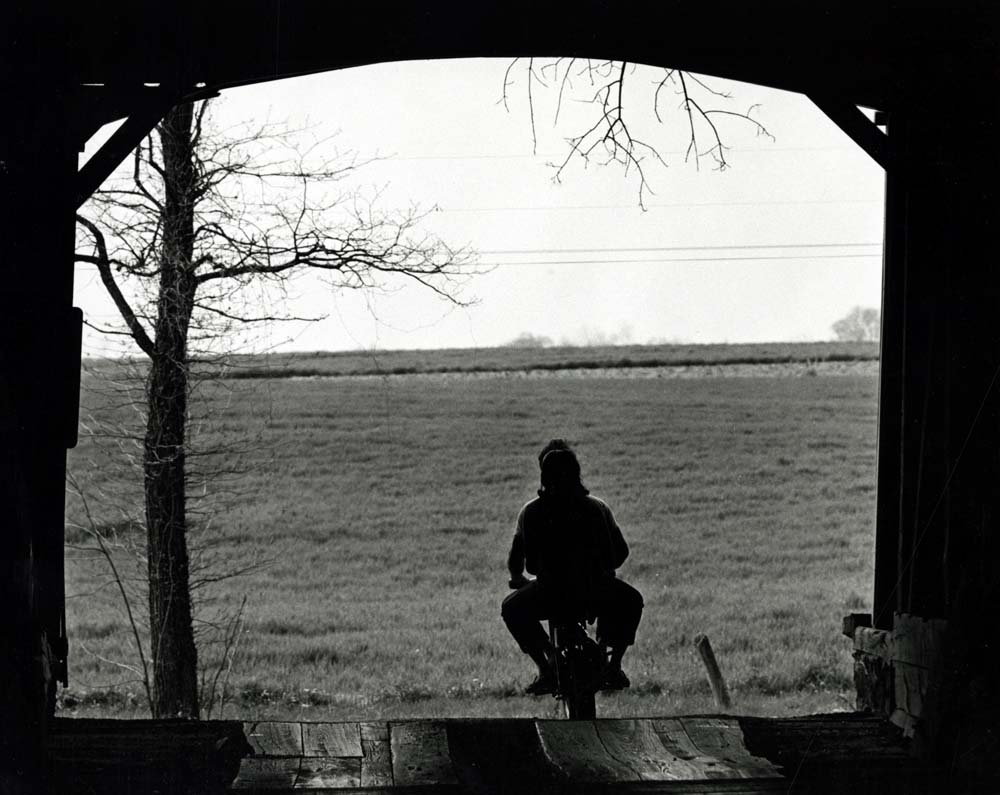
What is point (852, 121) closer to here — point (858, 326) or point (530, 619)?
point (530, 619)

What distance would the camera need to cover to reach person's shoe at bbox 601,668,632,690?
275 inches

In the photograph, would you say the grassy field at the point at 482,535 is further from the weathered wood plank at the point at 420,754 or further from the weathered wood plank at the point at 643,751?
the weathered wood plank at the point at 643,751

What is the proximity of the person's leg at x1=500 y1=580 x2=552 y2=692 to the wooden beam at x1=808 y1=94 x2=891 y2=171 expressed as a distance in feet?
9.82

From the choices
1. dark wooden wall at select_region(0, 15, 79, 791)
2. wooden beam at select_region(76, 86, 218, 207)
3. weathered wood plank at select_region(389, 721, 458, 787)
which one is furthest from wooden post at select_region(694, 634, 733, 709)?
wooden beam at select_region(76, 86, 218, 207)

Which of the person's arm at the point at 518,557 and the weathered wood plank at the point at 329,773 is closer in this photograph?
the weathered wood plank at the point at 329,773

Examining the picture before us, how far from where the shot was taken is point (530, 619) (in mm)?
7137

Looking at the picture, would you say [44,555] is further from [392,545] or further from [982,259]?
[392,545]

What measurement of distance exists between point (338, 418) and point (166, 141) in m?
22.4

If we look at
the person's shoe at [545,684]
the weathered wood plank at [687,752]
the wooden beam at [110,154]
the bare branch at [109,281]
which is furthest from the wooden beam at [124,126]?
the bare branch at [109,281]

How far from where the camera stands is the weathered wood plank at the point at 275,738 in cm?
609

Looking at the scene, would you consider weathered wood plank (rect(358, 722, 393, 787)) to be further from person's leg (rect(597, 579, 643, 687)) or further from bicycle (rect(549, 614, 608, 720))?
person's leg (rect(597, 579, 643, 687))

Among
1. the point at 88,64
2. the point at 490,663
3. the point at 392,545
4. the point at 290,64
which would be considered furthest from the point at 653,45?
the point at 392,545

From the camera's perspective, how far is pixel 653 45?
661cm

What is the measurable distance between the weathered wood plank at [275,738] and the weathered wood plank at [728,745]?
1.98m
